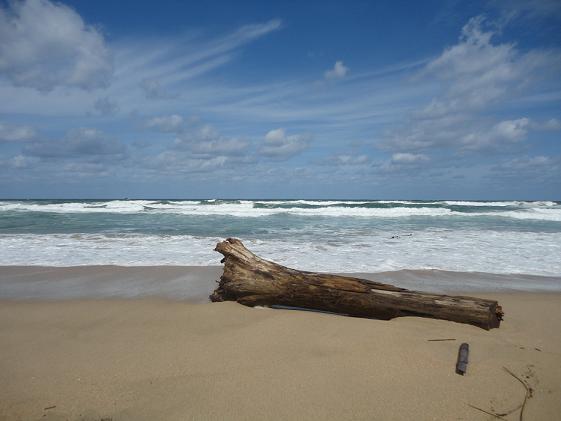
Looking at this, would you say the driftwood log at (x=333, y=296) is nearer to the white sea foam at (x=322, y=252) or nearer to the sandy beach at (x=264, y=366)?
the sandy beach at (x=264, y=366)

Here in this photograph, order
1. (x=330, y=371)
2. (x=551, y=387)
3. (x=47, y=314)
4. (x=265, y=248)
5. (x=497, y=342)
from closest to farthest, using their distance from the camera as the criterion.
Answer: (x=551, y=387), (x=330, y=371), (x=497, y=342), (x=47, y=314), (x=265, y=248)

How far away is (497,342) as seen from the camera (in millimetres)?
3320

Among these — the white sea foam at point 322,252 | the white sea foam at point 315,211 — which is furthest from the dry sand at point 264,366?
the white sea foam at point 315,211

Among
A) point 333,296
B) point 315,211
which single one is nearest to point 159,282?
point 333,296

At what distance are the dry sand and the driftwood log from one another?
15 cm

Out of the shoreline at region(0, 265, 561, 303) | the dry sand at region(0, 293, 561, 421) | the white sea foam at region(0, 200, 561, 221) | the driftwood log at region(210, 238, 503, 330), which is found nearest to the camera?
A: the dry sand at region(0, 293, 561, 421)

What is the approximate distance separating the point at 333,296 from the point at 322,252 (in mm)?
4829

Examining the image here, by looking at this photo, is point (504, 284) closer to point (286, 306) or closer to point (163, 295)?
point (286, 306)

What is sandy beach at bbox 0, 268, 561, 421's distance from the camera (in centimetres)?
229

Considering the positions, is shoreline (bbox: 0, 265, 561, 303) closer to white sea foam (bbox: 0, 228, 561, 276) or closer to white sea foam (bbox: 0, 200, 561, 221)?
white sea foam (bbox: 0, 228, 561, 276)

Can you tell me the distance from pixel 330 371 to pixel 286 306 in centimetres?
174

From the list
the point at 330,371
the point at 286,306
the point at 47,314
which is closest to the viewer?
the point at 330,371

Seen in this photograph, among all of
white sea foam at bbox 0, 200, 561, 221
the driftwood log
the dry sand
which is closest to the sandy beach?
the dry sand

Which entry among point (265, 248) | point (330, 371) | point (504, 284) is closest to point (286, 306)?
point (330, 371)
